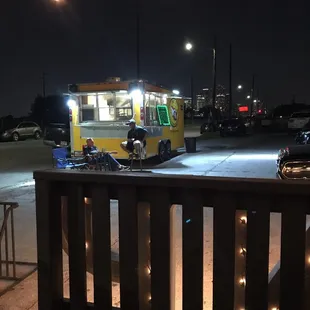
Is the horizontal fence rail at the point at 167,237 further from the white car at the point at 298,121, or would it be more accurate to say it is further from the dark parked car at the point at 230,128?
the dark parked car at the point at 230,128

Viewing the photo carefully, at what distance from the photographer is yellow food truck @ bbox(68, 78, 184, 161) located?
14.3 metres

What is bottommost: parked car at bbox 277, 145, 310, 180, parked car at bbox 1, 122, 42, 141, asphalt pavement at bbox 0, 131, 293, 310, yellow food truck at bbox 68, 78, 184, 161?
asphalt pavement at bbox 0, 131, 293, 310

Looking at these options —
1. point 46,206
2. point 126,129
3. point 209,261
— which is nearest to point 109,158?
point 126,129

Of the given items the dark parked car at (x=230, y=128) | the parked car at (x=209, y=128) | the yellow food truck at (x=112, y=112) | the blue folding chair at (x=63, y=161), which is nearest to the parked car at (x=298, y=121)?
the dark parked car at (x=230, y=128)

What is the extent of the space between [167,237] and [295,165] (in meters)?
4.54

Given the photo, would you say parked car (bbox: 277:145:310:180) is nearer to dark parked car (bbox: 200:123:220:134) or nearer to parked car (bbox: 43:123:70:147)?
parked car (bbox: 43:123:70:147)

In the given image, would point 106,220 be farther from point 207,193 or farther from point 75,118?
point 75,118

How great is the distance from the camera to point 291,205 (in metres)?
2.44

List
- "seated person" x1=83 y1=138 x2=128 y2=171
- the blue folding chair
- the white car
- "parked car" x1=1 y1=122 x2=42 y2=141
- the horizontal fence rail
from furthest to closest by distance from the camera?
"parked car" x1=1 y1=122 x2=42 y2=141 → the white car → "seated person" x1=83 y1=138 x2=128 y2=171 → the blue folding chair → the horizontal fence rail

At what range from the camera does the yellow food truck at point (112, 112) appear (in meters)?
14.3

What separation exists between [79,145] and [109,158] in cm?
370

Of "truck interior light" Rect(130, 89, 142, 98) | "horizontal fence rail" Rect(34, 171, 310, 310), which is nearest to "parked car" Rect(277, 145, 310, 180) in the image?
"horizontal fence rail" Rect(34, 171, 310, 310)

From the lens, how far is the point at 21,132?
112 ft

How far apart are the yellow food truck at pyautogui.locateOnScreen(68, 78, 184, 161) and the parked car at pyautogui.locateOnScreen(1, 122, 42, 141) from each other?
19.5 metres
